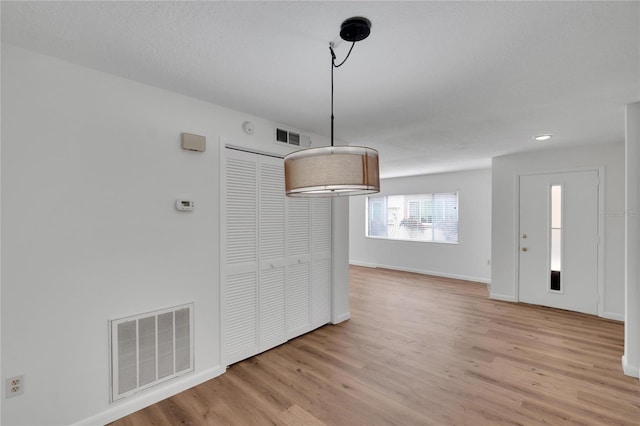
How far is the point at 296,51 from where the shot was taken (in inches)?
68.1

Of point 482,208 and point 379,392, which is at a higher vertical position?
point 482,208

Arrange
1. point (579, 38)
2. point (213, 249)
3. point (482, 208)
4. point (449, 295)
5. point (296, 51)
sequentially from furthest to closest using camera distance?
1. point (482, 208)
2. point (449, 295)
3. point (213, 249)
4. point (296, 51)
5. point (579, 38)

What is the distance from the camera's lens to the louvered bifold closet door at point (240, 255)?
266 cm

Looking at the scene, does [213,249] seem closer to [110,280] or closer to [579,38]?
[110,280]

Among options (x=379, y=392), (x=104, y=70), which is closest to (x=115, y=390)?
(x=379, y=392)

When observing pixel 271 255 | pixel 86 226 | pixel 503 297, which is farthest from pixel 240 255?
pixel 503 297

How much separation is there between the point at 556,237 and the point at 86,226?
5.54 m

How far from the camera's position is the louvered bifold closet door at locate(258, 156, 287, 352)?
2963mm

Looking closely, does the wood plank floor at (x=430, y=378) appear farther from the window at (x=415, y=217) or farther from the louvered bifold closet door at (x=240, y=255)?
the window at (x=415, y=217)

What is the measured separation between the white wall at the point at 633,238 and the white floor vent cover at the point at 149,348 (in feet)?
12.4

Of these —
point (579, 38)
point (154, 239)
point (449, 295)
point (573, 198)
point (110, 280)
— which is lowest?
point (449, 295)

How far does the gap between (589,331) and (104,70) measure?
216 inches

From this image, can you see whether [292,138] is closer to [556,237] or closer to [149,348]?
[149,348]

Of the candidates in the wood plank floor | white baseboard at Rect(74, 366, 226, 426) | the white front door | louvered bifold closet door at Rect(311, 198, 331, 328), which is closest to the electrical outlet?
white baseboard at Rect(74, 366, 226, 426)
